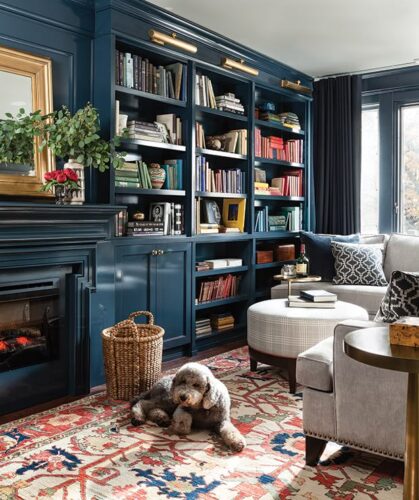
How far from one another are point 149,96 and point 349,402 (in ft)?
8.38

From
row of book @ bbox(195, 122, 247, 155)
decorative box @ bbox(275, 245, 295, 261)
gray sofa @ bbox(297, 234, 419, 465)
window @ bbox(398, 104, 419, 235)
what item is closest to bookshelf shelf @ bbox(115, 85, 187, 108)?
row of book @ bbox(195, 122, 247, 155)

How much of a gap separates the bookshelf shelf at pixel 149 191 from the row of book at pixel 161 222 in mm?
90

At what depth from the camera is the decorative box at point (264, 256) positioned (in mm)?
5188

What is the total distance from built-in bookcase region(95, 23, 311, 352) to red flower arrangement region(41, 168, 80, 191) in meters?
0.40

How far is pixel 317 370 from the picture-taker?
240cm

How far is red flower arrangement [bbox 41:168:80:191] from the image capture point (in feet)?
10.6

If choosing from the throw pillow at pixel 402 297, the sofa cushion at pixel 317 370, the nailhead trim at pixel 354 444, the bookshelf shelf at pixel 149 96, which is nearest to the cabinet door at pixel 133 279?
the bookshelf shelf at pixel 149 96

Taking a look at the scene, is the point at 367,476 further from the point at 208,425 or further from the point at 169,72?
the point at 169,72

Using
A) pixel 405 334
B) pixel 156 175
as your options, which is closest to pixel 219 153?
pixel 156 175

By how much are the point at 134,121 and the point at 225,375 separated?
1.86m

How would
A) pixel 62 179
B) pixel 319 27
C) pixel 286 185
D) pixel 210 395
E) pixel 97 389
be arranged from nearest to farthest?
pixel 210 395, pixel 62 179, pixel 97 389, pixel 319 27, pixel 286 185

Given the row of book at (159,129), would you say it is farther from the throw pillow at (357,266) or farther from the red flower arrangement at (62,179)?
the throw pillow at (357,266)

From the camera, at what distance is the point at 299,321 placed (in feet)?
11.3

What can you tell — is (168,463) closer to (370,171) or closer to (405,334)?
(405,334)
